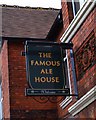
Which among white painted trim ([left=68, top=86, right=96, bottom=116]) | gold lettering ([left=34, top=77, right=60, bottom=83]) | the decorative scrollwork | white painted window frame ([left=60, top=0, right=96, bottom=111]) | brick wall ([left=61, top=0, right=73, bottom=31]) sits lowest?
white painted trim ([left=68, top=86, right=96, bottom=116])

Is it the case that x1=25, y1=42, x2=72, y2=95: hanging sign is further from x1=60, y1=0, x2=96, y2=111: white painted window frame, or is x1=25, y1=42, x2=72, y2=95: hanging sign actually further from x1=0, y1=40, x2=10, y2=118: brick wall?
x1=0, y1=40, x2=10, y2=118: brick wall

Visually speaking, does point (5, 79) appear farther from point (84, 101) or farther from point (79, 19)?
point (84, 101)

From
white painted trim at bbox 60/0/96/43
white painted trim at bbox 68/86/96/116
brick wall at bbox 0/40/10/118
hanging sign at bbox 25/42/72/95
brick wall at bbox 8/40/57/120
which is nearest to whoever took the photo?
white painted trim at bbox 68/86/96/116

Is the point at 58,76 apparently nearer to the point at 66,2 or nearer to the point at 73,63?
the point at 73,63

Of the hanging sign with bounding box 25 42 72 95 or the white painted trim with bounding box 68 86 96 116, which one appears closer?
the white painted trim with bounding box 68 86 96 116

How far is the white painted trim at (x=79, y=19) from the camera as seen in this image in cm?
703

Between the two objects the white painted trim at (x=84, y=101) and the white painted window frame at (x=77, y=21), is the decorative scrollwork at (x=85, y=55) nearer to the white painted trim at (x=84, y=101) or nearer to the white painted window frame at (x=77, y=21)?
the white painted window frame at (x=77, y=21)

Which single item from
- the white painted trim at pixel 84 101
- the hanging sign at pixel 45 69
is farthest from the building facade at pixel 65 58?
the hanging sign at pixel 45 69

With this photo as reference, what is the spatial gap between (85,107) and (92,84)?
1.76 feet

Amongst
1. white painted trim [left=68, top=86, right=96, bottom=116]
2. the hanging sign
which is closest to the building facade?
white painted trim [left=68, top=86, right=96, bottom=116]

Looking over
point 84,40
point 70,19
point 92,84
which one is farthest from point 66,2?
point 92,84

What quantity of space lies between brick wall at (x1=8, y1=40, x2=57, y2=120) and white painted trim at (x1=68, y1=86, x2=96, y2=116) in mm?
2513

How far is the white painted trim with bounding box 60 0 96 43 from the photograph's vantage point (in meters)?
7.03

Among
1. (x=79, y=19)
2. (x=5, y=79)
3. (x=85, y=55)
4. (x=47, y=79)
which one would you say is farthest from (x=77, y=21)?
(x=5, y=79)
